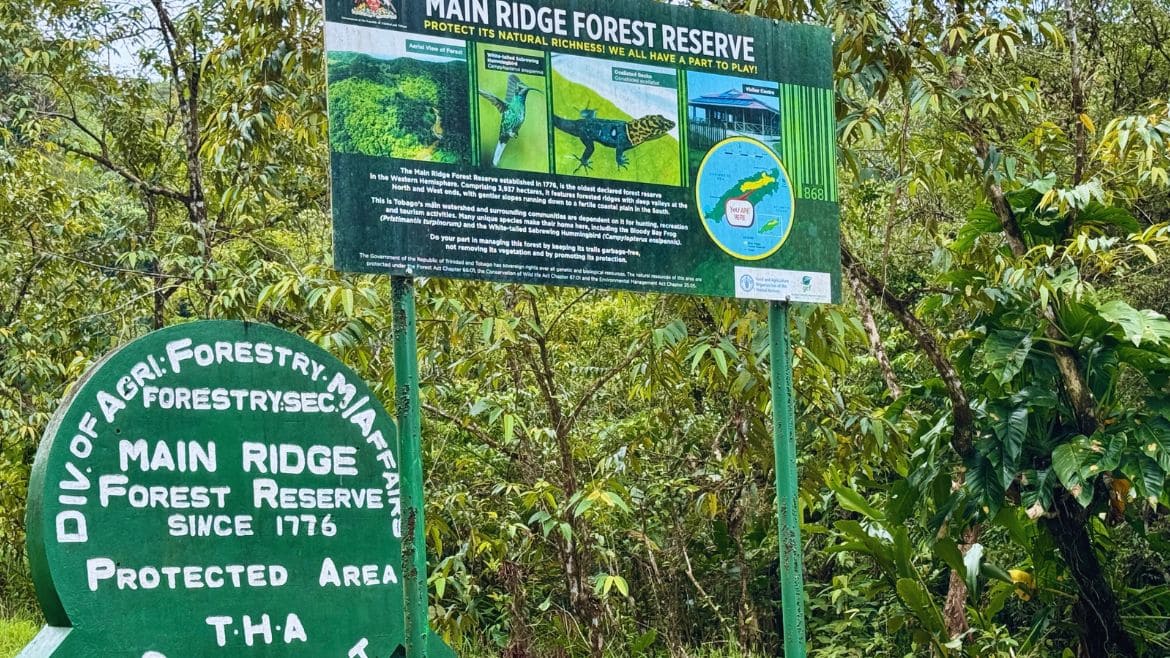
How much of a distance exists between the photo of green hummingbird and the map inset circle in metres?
0.68

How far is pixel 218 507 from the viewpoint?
3.63 metres

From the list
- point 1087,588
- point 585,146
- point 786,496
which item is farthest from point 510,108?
point 1087,588

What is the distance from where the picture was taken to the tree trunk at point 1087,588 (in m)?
7.21

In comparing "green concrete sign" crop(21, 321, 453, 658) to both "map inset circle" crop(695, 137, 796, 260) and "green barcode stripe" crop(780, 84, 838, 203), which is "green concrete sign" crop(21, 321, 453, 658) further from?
"green barcode stripe" crop(780, 84, 838, 203)

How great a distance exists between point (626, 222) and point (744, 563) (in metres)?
5.04

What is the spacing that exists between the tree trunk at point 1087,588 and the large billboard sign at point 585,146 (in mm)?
3053

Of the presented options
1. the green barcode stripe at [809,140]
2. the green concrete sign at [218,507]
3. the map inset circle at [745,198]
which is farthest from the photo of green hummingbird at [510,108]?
the green barcode stripe at [809,140]

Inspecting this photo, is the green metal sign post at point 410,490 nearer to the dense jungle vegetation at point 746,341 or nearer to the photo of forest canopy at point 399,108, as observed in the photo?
the photo of forest canopy at point 399,108

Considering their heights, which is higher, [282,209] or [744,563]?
[282,209]

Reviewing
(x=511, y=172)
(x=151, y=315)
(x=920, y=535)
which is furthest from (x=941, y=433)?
(x=151, y=315)

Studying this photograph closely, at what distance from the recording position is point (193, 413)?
362 cm

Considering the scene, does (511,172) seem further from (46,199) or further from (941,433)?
(46,199)

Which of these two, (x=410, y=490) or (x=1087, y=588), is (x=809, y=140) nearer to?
(x=410, y=490)

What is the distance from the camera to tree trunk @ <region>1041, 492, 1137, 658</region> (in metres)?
7.21
